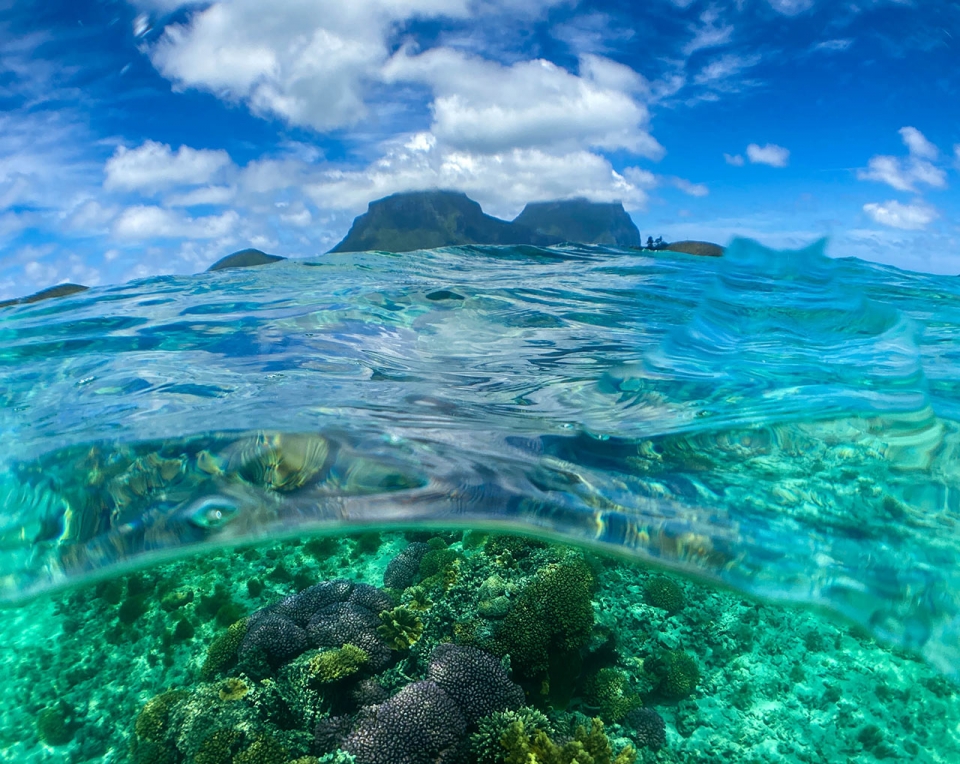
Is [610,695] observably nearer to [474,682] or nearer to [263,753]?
[474,682]

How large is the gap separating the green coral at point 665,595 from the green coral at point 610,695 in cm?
168

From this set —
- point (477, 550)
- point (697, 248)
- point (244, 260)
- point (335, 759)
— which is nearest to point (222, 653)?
point (335, 759)

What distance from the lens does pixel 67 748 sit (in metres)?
7.60

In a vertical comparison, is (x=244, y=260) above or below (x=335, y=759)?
above

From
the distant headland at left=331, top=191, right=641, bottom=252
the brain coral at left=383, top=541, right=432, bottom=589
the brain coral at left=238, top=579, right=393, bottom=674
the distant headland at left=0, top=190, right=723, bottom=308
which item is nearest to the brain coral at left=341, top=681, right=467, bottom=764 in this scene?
the brain coral at left=238, top=579, right=393, bottom=674

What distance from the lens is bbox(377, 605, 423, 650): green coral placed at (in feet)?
23.0

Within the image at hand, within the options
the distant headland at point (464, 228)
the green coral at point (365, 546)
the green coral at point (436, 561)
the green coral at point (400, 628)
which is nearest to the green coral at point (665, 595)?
the green coral at point (436, 561)

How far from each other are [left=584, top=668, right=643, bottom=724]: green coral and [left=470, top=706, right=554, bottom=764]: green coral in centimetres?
141

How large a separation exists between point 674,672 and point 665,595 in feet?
4.23

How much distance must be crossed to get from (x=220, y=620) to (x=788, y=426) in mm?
9147

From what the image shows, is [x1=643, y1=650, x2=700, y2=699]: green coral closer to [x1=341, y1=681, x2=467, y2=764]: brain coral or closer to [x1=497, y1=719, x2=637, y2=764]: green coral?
[x1=497, y1=719, x2=637, y2=764]: green coral

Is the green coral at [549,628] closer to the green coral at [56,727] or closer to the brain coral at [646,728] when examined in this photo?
the brain coral at [646,728]

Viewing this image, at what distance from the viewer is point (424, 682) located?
5.84 meters

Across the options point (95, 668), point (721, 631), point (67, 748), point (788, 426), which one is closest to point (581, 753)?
point (721, 631)
